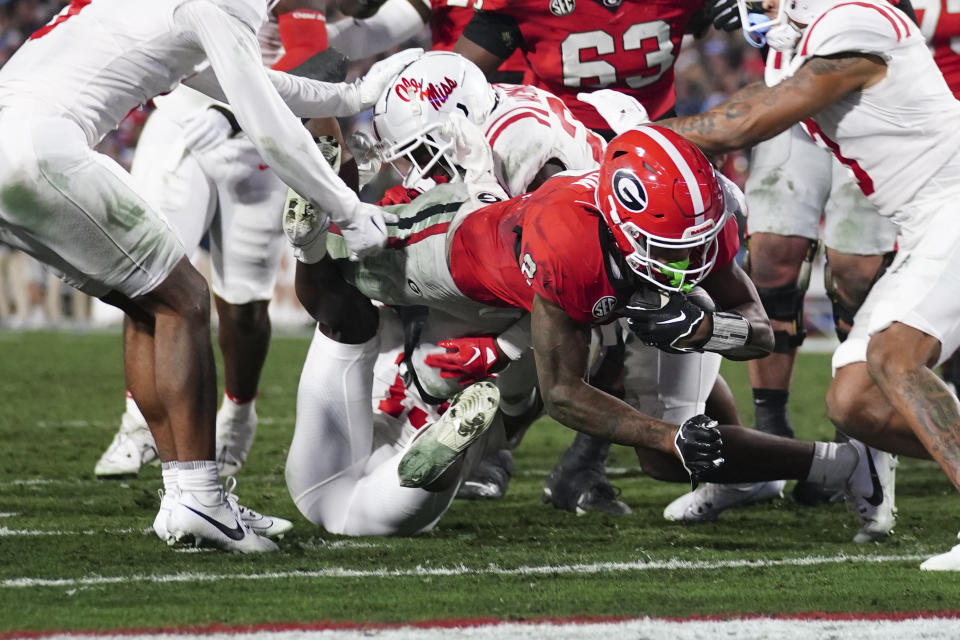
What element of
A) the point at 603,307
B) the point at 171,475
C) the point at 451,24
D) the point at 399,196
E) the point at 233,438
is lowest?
the point at 233,438

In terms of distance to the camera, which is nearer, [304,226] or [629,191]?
[629,191]

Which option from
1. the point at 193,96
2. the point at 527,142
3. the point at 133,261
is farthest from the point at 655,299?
the point at 193,96

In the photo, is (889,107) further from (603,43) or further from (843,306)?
(603,43)

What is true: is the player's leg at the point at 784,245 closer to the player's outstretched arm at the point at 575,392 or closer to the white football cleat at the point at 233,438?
the player's outstretched arm at the point at 575,392

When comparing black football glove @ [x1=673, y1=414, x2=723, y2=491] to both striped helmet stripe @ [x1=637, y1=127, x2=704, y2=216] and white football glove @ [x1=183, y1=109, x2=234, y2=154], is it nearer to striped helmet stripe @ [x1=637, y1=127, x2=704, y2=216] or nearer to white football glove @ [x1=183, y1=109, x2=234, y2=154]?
striped helmet stripe @ [x1=637, y1=127, x2=704, y2=216]

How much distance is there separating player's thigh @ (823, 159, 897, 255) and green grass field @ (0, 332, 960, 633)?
34.7 inches

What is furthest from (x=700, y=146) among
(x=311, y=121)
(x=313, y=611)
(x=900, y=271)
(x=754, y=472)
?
(x=313, y=611)

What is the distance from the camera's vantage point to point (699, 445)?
3.37m

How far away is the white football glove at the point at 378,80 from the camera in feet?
13.8

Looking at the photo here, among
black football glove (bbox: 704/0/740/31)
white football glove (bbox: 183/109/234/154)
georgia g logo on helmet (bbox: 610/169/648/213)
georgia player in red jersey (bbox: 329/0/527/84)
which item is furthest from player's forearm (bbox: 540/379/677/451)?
georgia player in red jersey (bbox: 329/0/527/84)

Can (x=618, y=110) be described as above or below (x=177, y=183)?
above

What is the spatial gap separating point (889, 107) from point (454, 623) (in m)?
1.89

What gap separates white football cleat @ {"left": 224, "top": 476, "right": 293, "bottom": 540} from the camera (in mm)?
3777

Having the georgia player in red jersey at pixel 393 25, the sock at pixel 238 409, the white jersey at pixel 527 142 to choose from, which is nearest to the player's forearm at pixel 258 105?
A: the white jersey at pixel 527 142
